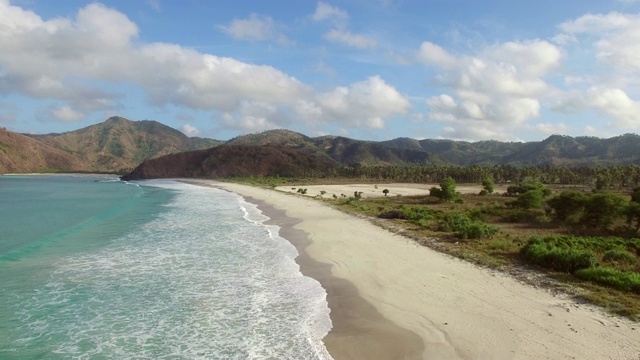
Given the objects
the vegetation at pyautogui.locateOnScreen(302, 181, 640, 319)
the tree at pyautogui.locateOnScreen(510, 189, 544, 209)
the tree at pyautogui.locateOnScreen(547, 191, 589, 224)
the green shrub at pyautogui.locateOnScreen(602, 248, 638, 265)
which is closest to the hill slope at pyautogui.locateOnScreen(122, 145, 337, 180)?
the tree at pyautogui.locateOnScreen(510, 189, 544, 209)

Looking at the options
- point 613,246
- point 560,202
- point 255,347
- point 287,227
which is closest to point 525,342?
point 255,347

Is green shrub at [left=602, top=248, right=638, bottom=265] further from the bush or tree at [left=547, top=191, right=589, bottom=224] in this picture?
tree at [left=547, top=191, right=589, bottom=224]

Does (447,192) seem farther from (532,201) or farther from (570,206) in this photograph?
(570,206)

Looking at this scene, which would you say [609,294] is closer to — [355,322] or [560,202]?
[355,322]

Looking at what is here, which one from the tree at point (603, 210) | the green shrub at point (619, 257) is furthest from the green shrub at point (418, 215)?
the green shrub at point (619, 257)

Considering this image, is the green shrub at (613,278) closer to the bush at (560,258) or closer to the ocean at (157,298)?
the bush at (560,258)

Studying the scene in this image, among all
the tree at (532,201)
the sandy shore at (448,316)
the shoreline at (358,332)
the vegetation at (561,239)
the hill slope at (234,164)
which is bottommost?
A: the shoreline at (358,332)
